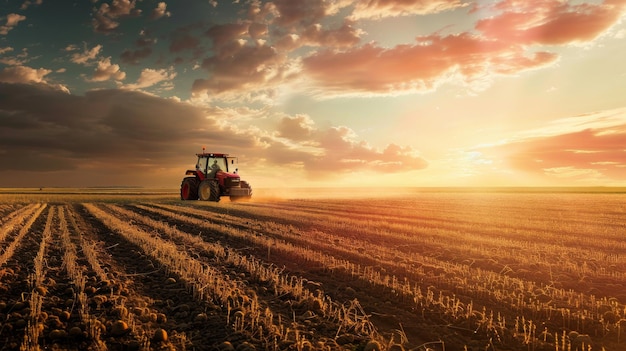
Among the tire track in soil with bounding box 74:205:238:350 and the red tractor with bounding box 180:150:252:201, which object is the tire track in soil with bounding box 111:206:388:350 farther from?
the red tractor with bounding box 180:150:252:201

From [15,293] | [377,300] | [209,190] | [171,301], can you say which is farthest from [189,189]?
[377,300]

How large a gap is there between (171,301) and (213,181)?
1841cm

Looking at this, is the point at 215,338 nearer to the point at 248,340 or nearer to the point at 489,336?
the point at 248,340

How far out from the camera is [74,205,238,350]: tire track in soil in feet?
20.2

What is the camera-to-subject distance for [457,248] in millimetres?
13664

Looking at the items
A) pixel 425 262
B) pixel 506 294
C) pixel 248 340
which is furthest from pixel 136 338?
pixel 425 262

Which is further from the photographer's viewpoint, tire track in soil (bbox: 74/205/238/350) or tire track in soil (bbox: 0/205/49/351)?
tire track in soil (bbox: 74/205/238/350)

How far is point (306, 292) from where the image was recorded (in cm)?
794

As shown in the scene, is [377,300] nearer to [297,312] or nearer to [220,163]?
[297,312]

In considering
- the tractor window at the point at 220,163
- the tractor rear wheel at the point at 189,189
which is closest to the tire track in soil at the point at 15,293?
the tractor rear wheel at the point at 189,189

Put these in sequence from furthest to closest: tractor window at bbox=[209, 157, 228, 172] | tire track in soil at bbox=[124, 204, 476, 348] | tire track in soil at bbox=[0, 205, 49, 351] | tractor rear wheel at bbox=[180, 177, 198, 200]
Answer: tractor window at bbox=[209, 157, 228, 172] < tractor rear wheel at bbox=[180, 177, 198, 200] < tire track in soil at bbox=[124, 204, 476, 348] < tire track in soil at bbox=[0, 205, 49, 351]

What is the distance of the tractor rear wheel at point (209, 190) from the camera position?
83.1ft

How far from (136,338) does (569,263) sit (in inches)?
428

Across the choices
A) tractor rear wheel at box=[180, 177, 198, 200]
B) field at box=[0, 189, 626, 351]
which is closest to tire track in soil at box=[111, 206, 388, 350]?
field at box=[0, 189, 626, 351]
